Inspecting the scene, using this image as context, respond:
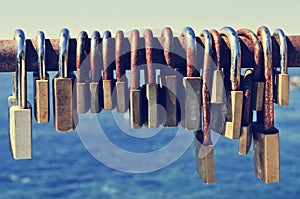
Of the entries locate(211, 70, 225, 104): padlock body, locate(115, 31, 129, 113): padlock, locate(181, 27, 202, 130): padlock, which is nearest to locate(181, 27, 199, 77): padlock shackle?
locate(181, 27, 202, 130): padlock

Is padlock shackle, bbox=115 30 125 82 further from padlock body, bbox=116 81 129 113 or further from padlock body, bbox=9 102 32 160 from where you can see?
padlock body, bbox=9 102 32 160

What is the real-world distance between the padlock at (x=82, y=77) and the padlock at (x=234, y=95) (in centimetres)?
77

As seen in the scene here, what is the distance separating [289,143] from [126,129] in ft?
85.6

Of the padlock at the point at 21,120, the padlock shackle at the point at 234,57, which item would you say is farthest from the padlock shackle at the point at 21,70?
the padlock shackle at the point at 234,57

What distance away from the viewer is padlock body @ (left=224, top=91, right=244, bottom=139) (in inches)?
111

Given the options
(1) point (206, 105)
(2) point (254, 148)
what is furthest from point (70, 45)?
(2) point (254, 148)

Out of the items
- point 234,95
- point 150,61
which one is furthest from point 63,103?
point 234,95

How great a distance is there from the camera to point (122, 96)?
2.81 metres

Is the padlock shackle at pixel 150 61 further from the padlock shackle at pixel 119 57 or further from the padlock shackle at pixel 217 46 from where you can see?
the padlock shackle at pixel 217 46

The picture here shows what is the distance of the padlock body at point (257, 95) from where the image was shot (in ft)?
9.53

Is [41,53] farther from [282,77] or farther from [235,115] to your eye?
[282,77]

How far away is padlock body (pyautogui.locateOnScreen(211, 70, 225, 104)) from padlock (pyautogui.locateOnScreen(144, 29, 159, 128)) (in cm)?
31

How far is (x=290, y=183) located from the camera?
81.9 feet

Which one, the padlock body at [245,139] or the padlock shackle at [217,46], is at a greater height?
the padlock shackle at [217,46]
